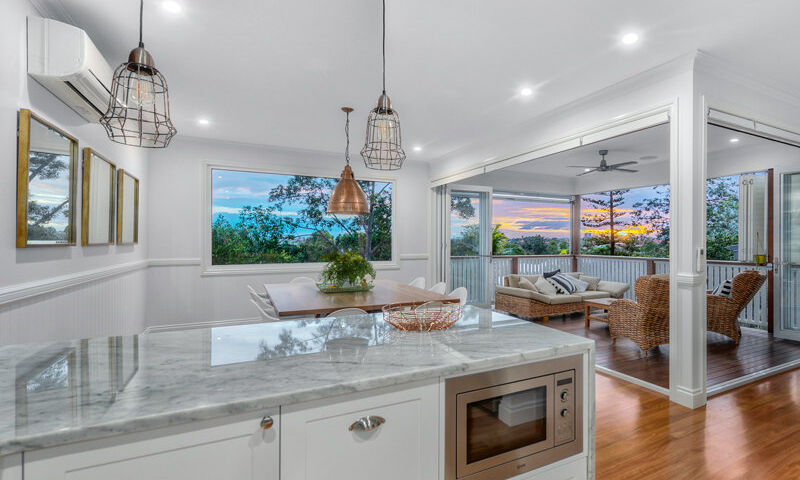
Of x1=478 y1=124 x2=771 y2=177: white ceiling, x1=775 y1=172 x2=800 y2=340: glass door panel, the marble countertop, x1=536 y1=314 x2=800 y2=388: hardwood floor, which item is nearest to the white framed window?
x1=478 y1=124 x2=771 y2=177: white ceiling

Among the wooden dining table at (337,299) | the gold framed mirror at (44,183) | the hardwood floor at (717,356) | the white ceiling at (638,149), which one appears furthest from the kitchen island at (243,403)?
the white ceiling at (638,149)

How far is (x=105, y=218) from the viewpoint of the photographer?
10.1ft

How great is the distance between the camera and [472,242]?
646 centimetres

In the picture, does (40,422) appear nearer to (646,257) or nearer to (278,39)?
(278,39)

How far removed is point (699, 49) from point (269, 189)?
4.88m

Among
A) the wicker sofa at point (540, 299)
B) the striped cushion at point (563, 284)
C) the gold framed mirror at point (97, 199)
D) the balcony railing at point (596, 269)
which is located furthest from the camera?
the striped cushion at point (563, 284)

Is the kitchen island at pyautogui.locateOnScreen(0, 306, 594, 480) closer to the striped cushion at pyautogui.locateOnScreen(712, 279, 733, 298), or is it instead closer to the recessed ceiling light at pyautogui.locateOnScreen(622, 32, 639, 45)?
the recessed ceiling light at pyautogui.locateOnScreen(622, 32, 639, 45)

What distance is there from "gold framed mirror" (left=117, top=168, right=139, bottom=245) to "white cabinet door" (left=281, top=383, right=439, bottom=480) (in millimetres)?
3435

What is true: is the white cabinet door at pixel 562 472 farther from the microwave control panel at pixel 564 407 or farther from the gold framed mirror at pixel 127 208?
the gold framed mirror at pixel 127 208

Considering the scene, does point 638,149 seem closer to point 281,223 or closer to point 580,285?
point 580,285

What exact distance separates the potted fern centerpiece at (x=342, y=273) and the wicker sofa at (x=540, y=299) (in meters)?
2.90

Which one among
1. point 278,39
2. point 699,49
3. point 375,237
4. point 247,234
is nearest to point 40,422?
point 278,39

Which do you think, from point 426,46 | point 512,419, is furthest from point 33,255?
point 426,46

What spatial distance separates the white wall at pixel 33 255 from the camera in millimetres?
1739
